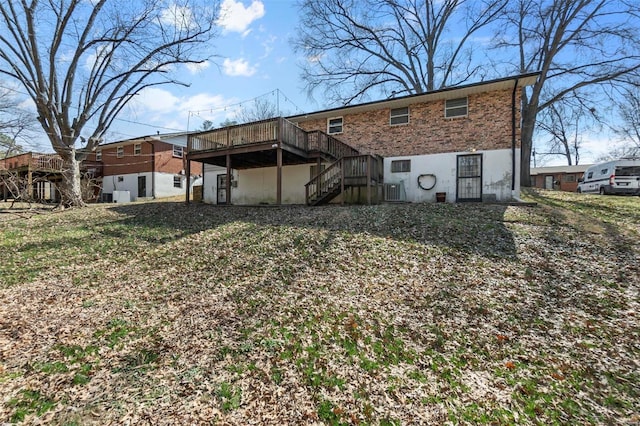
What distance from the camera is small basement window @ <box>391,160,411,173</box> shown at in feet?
45.5

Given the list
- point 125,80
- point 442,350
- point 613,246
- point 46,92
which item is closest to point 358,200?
point 613,246

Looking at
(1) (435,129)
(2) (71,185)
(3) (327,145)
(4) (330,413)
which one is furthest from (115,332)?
(2) (71,185)

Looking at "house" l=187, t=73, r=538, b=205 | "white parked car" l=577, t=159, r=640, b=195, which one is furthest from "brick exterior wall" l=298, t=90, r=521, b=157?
"white parked car" l=577, t=159, r=640, b=195

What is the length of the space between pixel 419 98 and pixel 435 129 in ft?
5.15

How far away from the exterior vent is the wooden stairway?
1.27 m

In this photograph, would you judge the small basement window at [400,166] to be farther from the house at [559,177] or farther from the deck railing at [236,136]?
the house at [559,177]

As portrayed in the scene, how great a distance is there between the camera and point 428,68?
2353cm

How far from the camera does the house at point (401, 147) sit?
1209cm

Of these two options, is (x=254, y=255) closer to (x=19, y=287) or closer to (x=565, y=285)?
(x=19, y=287)

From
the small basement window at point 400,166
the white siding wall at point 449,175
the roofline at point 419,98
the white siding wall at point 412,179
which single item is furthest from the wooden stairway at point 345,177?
the roofline at point 419,98

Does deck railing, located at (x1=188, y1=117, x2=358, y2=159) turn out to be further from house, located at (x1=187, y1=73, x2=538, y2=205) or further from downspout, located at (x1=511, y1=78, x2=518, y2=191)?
downspout, located at (x1=511, y1=78, x2=518, y2=191)

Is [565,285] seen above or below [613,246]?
below

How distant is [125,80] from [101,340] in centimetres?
1706

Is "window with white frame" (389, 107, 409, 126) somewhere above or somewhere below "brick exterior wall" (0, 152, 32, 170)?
above
